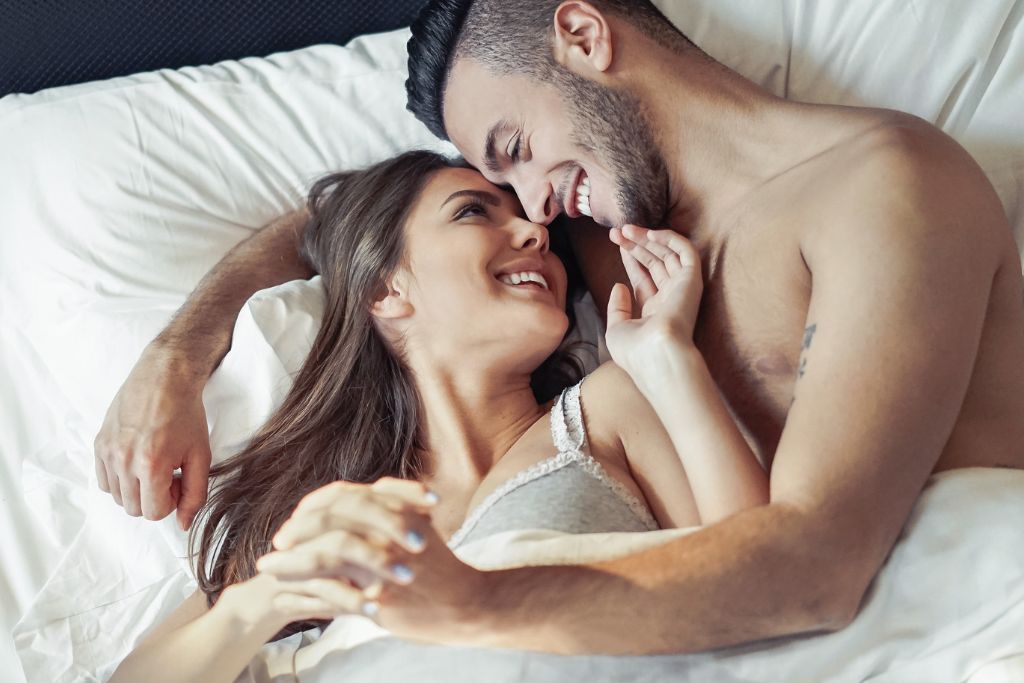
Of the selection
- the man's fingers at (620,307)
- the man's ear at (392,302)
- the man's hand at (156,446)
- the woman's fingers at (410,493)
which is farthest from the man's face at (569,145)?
the woman's fingers at (410,493)

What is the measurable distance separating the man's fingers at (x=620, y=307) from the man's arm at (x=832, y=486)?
30 centimetres

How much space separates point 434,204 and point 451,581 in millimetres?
770

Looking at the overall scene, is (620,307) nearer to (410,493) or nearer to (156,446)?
(410,493)

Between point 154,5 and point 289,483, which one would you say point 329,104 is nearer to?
point 154,5

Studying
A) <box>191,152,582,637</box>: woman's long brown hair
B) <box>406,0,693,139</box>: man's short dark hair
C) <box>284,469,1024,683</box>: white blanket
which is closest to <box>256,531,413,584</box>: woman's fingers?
<box>284,469,1024,683</box>: white blanket

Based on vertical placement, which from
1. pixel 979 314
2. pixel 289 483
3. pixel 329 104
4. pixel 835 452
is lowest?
pixel 289 483

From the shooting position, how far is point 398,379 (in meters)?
1.62

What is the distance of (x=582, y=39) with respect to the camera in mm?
1544

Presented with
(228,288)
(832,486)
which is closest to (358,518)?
(832,486)

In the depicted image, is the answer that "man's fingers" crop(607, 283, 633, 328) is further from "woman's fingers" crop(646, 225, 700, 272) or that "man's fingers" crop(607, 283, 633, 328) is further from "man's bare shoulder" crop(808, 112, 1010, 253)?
"man's bare shoulder" crop(808, 112, 1010, 253)

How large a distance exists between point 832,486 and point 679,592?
0.20 meters

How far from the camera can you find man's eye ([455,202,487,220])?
5.25 ft

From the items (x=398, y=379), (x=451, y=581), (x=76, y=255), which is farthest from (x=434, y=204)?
(x=451, y=581)

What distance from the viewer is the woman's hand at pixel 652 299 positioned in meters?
1.33
